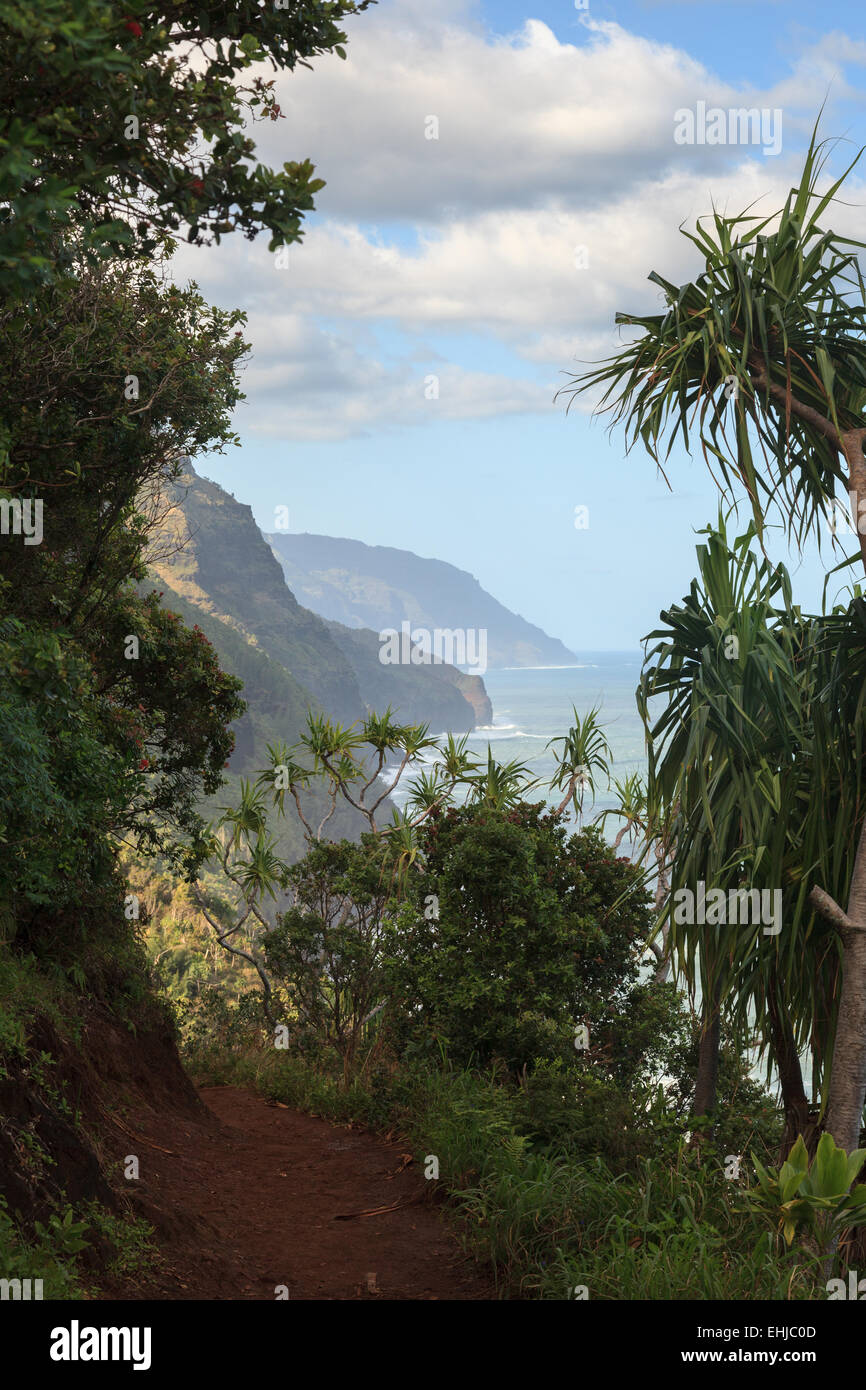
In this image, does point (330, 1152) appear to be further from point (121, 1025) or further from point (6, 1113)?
point (6, 1113)

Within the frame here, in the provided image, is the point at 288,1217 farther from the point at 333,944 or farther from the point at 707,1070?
the point at 333,944

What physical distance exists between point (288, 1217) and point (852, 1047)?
2.79m

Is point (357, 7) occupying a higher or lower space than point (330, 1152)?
higher

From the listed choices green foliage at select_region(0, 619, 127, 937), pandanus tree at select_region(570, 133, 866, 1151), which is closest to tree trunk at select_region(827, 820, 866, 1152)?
pandanus tree at select_region(570, 133, 866, 1151)

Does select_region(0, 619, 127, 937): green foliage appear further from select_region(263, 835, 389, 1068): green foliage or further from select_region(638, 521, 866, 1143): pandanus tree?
select_region(263, 835, 389, 1068): green foliage

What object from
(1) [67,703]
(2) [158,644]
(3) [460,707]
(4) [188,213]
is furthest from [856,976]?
(3) [460,707]

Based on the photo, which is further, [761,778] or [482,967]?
[482,967]

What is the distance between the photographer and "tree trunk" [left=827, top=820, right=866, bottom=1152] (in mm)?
4500

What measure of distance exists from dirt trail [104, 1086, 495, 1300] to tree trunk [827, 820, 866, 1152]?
1614 mm

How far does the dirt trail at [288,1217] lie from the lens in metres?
4.23

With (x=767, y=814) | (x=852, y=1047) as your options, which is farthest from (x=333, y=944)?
(x=852, y=1047)

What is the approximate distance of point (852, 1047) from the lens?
14.8 feet

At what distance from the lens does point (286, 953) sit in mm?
9391

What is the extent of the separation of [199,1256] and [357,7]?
4.38 meters
